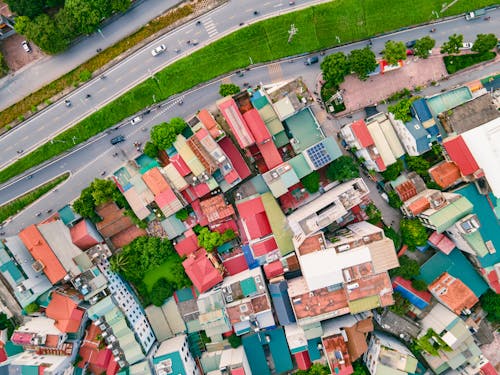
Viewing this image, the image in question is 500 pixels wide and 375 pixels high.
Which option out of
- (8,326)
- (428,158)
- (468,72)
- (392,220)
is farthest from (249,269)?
(468,72)

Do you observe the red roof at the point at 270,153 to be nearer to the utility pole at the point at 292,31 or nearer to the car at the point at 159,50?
the utility pole at the point at 292,31

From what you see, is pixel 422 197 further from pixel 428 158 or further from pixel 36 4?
pixel 36 4

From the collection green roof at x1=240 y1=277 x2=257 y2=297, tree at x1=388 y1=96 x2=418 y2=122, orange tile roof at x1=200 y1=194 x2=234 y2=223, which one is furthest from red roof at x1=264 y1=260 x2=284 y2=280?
tree at x1=388 y1=96 x2=418 y2=122

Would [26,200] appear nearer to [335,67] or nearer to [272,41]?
[272,41]

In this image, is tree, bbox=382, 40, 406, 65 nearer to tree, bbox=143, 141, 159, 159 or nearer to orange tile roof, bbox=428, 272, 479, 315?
orange tile roof, bbox=428, 272, 479, 315

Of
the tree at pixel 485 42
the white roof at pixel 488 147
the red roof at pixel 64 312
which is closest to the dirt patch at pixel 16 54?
the red roof at pixel 64 312

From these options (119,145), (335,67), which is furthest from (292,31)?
(119,145)

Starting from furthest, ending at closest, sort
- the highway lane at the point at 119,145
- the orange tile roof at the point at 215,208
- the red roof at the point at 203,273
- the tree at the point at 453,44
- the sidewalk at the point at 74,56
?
1. the highway lane at the point at 119,145
2. the sidewalk at the point at 74,56
3. the orange tile roof at the point at 215,208
4. the red roof at the point at 203,273
5. the tree at the point at 453,44
